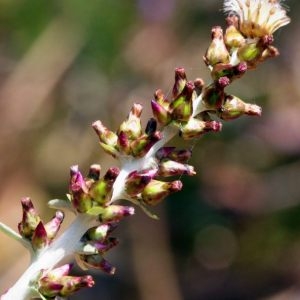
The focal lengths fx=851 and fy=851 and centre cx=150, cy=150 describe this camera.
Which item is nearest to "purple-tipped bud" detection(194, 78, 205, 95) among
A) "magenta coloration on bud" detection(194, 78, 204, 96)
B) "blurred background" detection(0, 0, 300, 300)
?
"magenta coloration on bud" detection(194, 78, 204, 96)

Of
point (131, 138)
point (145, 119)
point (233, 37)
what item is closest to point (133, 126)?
point (131, 138)

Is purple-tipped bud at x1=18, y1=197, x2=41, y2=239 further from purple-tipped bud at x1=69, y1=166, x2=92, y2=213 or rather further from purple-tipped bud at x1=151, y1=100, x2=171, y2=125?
purple-tipped bud at x1=151, y1=100, x2=171, y2=125

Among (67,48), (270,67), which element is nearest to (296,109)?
(270,67)

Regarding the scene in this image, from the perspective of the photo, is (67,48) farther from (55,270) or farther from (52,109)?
(55,270)

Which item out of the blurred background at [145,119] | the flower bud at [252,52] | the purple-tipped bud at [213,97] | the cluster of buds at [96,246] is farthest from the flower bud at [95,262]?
the blurred background at [145,119]

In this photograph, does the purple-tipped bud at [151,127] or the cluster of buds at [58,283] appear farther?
the purple-tipped bud at [151,127]

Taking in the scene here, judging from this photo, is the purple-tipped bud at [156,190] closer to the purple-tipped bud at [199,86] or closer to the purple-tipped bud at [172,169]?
the purple-tipped bud at [172,169]
